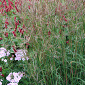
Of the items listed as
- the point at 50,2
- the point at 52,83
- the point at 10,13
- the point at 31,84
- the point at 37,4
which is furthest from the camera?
the point at 10,13

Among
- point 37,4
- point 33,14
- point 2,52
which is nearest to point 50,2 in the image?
point 37,4

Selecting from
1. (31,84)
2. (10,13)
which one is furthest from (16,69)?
(10,13)

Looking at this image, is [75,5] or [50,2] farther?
[50,2]

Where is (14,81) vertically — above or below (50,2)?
below

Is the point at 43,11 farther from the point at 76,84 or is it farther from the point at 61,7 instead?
the point at 76,84

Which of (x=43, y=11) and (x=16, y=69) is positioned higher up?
(x=43, y=11)

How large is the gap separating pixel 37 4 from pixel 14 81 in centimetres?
112

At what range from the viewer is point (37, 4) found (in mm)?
1876

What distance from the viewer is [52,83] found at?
1650 millimetres

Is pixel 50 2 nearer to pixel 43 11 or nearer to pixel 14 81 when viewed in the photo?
pixel 43 11

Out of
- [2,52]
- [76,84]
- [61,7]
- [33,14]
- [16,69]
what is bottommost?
[76,84]

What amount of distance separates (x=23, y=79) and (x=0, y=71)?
340 mm

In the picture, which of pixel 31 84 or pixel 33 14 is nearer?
pixel 33 14

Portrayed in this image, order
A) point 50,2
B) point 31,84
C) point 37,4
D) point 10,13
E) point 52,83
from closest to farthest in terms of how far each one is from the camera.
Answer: point 52,83 < point 31,84 < point 37,4 < point 50,2 < point 10,13
